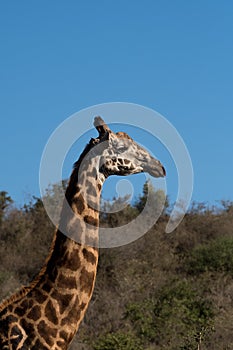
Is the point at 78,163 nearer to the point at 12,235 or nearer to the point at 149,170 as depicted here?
the point at 149,170

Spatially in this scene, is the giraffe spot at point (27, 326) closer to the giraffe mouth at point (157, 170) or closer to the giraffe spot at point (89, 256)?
the giraffe spot at point (89, 256)

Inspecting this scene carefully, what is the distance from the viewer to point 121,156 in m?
7.65

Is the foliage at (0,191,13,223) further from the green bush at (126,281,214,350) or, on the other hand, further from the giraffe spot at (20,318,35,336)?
the giraffe spot at (20,318,35,336)

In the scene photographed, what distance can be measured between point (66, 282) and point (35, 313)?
34 cm

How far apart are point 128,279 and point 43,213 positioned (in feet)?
28.8

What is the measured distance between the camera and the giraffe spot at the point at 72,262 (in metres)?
7.13

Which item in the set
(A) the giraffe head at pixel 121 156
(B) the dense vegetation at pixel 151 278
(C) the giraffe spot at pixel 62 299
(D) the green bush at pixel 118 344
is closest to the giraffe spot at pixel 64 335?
(C) the giraffe spot at pixel 62 299

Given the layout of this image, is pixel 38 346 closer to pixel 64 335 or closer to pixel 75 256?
pixel 64 335

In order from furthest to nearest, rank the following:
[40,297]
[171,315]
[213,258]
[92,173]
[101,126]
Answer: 1. [213,258]
2. [171,315]
3. [101,126]
4. [92,173]
5. [40,297]

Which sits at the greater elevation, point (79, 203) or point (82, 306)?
point (79, 203)

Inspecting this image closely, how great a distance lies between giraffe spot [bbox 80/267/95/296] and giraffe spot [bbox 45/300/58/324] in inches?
11.4

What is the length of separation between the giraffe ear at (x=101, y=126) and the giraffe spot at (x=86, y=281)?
1171mm

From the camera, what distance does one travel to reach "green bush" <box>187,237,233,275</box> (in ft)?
98.3

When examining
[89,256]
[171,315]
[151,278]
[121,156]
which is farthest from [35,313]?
Answer: [151,278]
